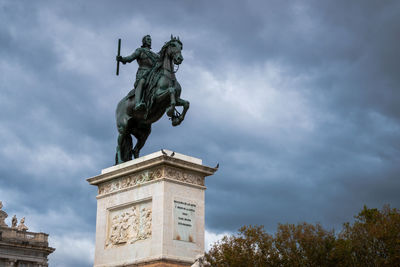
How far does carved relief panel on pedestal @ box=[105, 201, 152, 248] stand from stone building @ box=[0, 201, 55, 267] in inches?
2342

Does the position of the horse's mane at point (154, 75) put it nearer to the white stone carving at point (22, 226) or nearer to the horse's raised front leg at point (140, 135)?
the horse's raised front leg at point (140, 135)

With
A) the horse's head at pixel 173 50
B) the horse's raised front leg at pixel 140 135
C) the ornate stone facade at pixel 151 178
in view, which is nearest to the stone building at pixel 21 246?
the horse's raised front leg at pixel 140 135

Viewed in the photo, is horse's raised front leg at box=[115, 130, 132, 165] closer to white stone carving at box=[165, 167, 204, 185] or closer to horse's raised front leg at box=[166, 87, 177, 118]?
horse's raised front leg at box=[166, 87, 177, 118]

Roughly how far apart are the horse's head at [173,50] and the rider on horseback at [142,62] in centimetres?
66

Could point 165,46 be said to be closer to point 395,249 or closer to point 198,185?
point 198,185

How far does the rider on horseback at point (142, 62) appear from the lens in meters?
18.5

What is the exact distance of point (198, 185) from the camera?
696 inches

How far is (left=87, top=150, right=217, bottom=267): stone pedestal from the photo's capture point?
53.6ft

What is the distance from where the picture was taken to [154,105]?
18391 mm

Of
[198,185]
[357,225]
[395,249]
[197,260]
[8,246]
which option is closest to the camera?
[197,260]

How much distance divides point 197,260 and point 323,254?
14.4 feet

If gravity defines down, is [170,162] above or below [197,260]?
above

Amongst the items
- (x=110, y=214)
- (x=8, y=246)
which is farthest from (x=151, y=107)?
(x=8, y=246)

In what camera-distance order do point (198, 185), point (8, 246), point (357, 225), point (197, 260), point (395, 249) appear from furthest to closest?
point (8, 246) < point (357, 225) < point (395, 249) < point (198, 185) < point (197, 260)
